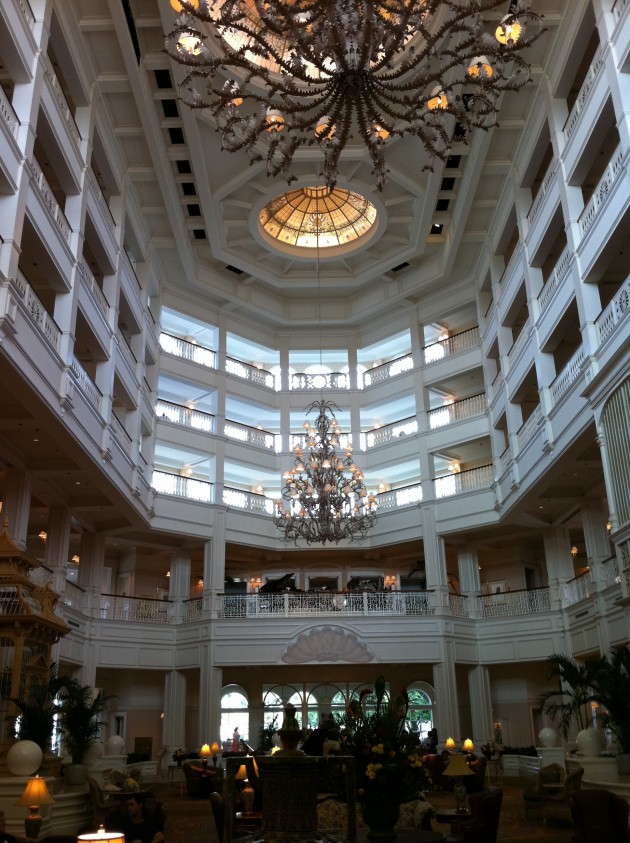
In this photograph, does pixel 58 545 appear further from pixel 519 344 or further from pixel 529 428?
pixel 519 344

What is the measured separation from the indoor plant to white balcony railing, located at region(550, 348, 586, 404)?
8856 mm

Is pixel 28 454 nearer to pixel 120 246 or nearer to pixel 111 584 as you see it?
pixel 120 246

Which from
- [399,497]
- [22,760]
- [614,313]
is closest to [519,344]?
[614,313]

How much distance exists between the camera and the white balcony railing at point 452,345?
24359 mm

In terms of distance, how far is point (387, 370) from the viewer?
2644 cm

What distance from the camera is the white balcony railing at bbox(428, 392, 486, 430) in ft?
78.0

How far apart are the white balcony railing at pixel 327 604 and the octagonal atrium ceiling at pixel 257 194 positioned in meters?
9.52

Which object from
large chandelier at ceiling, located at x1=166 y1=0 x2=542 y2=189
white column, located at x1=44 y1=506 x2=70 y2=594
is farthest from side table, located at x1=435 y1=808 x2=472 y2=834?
white column, located at x1=44 y1=506 x2=70 y2=594

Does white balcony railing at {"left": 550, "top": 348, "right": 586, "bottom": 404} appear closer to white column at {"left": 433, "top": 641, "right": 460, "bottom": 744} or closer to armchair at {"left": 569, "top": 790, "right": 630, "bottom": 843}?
armchair at {"left": 569, "top": 790, "right": 630, "bottom": 843}

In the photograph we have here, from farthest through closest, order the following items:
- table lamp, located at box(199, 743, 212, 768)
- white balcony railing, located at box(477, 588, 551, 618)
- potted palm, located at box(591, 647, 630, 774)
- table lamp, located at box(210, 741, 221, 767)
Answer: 1. white balcony railing, located at box(477, 588, 551, 618)
2. table lamp, located at box(210, 741, 221, 767)
3. table lamp, located at box(199, 743, 212, 768)
4. potted palm, located at box(591, 647, 630, 774)

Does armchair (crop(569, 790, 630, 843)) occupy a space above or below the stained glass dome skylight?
below

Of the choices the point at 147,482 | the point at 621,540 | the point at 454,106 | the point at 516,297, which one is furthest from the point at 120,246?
the point at 621,540

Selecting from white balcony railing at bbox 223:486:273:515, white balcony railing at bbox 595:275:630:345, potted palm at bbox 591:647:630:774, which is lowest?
potted palm at bbox 591:647:630:774

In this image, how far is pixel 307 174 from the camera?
1994 centimetres
